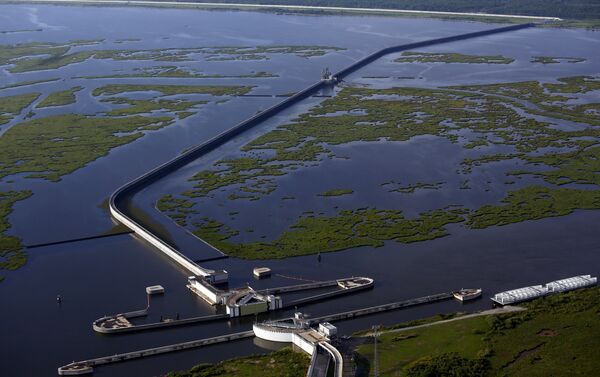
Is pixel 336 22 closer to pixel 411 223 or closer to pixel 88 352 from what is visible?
pixel 411 223

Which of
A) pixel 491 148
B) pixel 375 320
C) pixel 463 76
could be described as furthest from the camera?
pixel 463 76

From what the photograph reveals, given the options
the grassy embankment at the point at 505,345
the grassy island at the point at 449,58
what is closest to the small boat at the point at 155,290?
the grassy embankment at the point at 505,345

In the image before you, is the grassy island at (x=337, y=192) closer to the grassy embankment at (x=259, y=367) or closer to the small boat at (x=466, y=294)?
the small boat at (x=466, y=294)

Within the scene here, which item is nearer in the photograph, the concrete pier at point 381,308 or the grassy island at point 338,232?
the concrete pier at point 381,308

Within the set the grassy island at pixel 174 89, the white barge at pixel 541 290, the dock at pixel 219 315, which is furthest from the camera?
the grassy island at pixel 174 89

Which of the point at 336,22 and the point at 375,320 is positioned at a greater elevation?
the point at 336,22

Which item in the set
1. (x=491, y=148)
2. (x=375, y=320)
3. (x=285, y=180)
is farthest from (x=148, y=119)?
(x=375, y=320)
